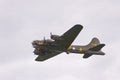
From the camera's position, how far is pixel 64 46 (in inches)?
2987

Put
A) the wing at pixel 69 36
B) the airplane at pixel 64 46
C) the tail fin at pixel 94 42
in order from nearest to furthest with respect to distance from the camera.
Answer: the wing at pixel 69 36 → the airplane at pixel 64 46 → the tail fin at pixel 94 42

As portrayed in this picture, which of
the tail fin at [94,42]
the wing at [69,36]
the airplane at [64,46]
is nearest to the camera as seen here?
the wing at [69,36]

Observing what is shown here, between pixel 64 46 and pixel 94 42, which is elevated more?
pixel 94 42

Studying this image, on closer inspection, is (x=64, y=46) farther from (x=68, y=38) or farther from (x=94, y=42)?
(x=94, y=42)

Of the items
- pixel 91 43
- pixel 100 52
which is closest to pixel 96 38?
pixel 91 43

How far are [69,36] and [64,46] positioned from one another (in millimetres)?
2724

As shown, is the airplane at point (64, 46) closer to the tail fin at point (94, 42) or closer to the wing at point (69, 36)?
the wing at point (69, 36)

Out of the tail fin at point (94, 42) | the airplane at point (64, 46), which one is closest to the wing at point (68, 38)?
the airplane at point (64, 46)

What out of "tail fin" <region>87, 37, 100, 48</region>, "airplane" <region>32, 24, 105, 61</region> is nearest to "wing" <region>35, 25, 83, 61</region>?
"airplane" <region>32, 24, 105, 61</region>

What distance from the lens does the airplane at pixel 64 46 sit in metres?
73.4

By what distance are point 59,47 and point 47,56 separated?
634 centimetres

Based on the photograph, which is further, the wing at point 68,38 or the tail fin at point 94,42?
the tail fin at point 94,42

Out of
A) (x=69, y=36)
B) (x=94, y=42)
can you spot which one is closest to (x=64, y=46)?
(x=69, y=36)

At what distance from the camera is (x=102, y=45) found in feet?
251
